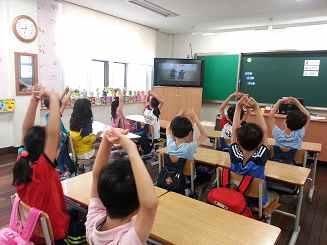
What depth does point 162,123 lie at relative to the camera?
4555mm

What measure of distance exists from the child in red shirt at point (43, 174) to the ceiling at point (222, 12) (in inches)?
144

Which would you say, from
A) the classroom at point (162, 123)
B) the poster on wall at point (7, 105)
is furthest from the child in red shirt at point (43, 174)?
the poster on wall at point (7, 105)

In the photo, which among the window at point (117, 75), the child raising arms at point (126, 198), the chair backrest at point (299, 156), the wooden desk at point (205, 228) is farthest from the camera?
the window at point (117, 75)

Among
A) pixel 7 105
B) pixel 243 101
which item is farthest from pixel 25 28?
pixel 243 101

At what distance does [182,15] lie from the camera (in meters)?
5.22

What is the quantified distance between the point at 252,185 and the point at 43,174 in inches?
51.9

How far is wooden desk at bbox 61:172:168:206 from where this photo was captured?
149cm

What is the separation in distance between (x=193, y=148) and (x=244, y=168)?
514mm

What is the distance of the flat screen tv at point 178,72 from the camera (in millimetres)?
6492

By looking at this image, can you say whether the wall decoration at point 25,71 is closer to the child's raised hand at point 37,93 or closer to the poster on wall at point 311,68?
the child's raised hand at point 37,93

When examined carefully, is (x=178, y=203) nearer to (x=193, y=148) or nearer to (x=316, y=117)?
(x=193, y=148)

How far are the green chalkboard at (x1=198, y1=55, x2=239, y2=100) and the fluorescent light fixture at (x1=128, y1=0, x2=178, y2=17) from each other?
69.1 inches

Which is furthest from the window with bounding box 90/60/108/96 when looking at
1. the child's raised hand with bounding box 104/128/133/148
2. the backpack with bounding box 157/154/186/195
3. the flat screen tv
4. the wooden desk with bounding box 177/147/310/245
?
the child's raised hand with bounding box 104/128/133/148

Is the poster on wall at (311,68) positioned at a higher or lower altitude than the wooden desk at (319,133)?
higher
